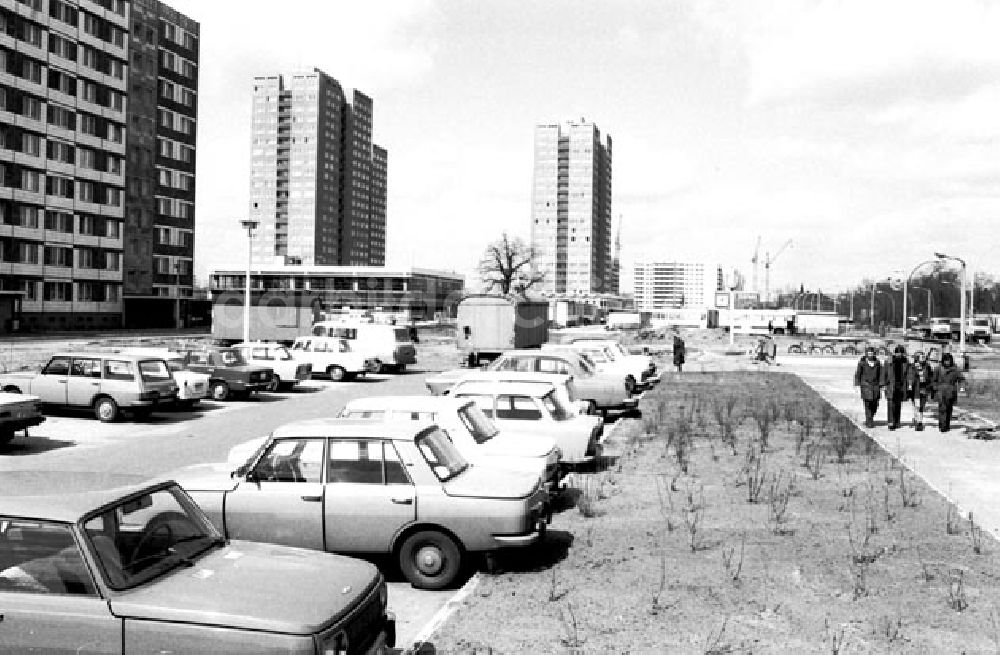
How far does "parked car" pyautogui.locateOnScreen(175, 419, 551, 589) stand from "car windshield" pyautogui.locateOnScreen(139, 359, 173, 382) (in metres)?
12.9

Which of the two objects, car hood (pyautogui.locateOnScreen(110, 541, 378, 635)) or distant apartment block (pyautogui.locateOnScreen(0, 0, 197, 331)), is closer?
car hood (pyautogui.locateOnScreen(110, 541, 378, 635))

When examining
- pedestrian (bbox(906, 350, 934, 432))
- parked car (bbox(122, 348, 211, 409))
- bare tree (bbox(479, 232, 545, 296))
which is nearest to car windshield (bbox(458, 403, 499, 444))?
pedestrian (bbox(906, 350, 934, 432))

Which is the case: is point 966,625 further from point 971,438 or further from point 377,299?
point 377,299

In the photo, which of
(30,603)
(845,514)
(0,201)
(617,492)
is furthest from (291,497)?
(0,201)

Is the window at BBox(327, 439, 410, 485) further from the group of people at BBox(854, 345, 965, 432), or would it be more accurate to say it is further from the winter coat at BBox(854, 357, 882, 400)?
the winter coat at BBox(854, 357, 882, 400)

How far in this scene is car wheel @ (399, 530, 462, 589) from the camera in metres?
8.29

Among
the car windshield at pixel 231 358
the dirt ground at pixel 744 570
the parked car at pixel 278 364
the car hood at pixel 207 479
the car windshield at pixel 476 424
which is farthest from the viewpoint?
the parked car at pixel 278 364

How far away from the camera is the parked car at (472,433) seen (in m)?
10.8

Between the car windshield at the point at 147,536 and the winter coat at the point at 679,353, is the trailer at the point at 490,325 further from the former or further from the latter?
the car windshield at the point at 147,536

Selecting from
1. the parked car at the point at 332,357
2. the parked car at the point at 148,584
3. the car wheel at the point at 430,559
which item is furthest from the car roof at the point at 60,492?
the parked car at the point at 332,357

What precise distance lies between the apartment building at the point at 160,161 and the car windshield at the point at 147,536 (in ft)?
264

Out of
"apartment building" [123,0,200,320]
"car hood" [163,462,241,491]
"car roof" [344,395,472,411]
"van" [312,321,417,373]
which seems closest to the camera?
"car hood" [163,462,241,491]

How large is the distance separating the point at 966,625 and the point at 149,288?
275 feet

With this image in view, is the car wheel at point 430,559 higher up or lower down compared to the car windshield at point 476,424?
lower down
